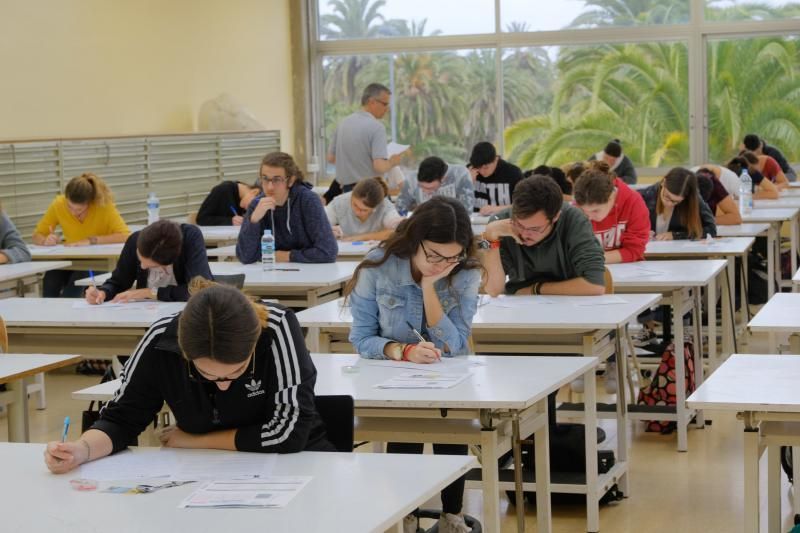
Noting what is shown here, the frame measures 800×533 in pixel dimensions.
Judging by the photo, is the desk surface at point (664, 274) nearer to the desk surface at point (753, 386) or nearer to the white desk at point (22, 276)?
the desk surface at point (753, 386)

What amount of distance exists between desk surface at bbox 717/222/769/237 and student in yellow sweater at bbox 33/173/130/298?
3.92 m

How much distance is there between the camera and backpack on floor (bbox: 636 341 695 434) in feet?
19.1

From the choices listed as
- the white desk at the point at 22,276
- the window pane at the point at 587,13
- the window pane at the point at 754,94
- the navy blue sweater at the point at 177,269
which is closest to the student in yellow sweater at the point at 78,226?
the white desk at the point at 22,276

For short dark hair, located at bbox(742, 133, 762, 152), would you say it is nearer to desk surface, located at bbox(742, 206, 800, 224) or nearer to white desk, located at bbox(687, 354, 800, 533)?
desk surface, located at bbox(742, 206, 800, 224)

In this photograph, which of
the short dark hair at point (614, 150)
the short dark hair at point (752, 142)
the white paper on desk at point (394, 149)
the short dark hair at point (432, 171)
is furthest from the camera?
the short dark hair at point (752, 142)

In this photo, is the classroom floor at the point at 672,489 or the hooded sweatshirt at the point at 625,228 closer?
the classroom floor at the point at 672,489

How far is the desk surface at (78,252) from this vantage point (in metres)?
7.41

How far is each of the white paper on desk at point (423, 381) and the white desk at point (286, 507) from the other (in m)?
0.67

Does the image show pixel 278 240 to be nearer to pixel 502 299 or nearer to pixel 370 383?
pixel 502 299

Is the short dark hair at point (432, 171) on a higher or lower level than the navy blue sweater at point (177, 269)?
higher

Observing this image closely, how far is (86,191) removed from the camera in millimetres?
7605

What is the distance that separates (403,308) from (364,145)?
6008 millimetres

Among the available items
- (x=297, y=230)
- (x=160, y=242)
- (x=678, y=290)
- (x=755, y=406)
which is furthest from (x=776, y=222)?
(x=755, y=406)

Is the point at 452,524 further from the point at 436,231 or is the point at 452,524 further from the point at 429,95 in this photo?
the point at 429,95
